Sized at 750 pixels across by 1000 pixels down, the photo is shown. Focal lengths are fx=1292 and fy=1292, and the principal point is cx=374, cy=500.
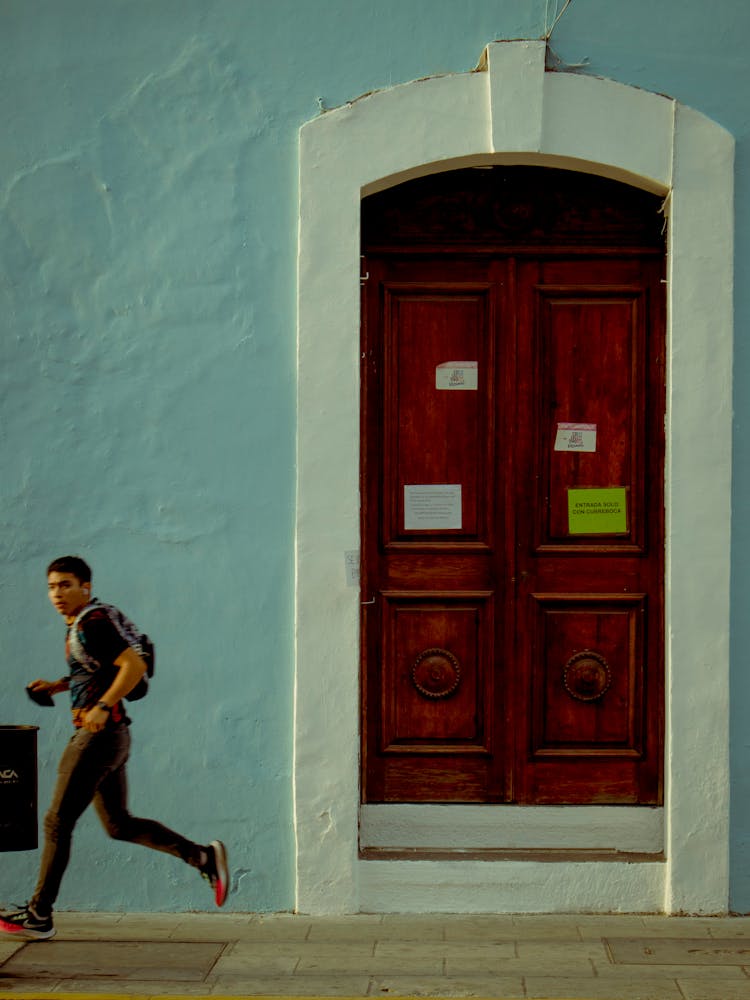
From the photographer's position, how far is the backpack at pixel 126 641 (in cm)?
527

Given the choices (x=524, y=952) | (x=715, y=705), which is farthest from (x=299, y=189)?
(x=524, y=952)

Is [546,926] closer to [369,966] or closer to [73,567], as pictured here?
[369,966]

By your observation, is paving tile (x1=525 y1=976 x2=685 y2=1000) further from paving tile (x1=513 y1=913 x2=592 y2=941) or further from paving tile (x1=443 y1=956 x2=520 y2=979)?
paving tile (x1=513 y1=913 x2=592 y2=941)

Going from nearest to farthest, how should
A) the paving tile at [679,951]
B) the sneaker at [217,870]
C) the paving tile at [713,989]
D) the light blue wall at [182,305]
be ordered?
the paving tile at [713,989]
the paving tile at [679,951]
the sneaker at [217,870]
the light blue wall at [182,305]

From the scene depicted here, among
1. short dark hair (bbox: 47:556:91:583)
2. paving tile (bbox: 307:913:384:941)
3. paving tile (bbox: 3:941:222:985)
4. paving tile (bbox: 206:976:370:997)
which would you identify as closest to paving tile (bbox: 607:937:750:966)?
paving tile (bbox: 307:913:384:941)

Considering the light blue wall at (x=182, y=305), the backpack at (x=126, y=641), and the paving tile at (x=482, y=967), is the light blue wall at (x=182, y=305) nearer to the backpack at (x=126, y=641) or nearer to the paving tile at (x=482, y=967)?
the backpack at (x=126, y=641)

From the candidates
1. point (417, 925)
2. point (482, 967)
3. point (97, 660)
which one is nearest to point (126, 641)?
point (97, 660)

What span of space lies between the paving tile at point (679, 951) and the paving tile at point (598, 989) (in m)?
0.21

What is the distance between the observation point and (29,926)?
16.9ft

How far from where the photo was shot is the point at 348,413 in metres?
5.44

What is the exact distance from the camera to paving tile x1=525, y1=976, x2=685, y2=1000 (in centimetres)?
446

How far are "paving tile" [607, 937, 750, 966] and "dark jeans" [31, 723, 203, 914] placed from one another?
5.73 feet

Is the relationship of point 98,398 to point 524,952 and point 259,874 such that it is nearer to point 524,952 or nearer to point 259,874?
point 259,874

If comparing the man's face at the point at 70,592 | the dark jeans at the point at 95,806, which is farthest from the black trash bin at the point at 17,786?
the man's face at the point at 70,592
